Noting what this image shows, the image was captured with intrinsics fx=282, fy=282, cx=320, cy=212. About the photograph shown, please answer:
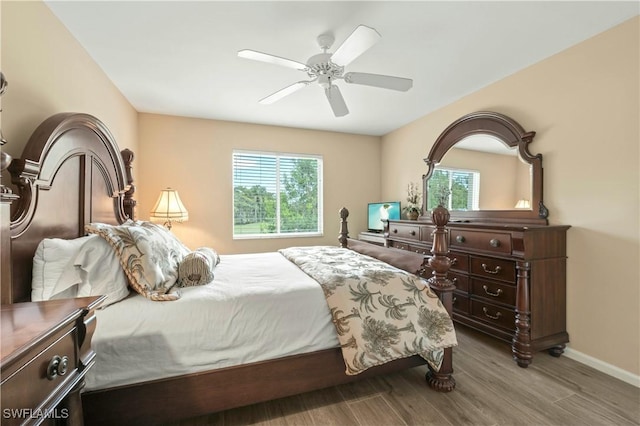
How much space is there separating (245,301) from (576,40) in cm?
307

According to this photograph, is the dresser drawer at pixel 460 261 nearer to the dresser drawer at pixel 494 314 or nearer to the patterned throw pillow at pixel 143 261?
the dresser drawer at pixel 494 314

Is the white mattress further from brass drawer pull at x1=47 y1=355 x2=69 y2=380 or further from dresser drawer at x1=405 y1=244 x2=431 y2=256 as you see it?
dresser drawer at x1=405 y1=244 x2=431 y2=256

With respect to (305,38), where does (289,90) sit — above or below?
below

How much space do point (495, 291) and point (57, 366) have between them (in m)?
2.81

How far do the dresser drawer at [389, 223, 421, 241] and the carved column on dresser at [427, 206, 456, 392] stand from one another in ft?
4.82

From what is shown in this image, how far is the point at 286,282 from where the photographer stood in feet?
5.84

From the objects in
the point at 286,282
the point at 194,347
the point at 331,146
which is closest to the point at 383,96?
the point at 331,146

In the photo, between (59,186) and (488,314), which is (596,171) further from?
(59,186)

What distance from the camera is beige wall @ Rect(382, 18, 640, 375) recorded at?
1.98m

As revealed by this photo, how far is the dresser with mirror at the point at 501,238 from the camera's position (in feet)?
7.27

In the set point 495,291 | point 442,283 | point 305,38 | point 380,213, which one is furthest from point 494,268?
point 305,38

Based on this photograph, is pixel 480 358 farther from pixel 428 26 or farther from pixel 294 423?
pixel 428 26

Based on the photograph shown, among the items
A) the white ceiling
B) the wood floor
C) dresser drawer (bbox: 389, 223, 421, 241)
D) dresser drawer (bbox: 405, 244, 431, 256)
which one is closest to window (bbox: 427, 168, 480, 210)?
dresser drawer (bbox: 389, 223, 421, 241)

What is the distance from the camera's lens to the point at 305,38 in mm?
2074
